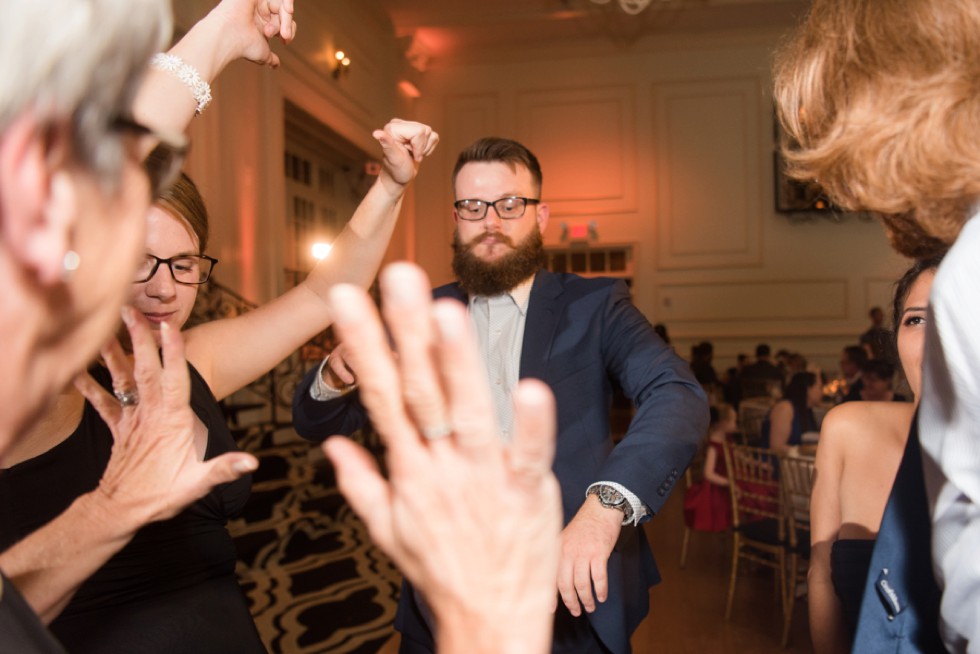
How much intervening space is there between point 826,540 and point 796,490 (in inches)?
93.8

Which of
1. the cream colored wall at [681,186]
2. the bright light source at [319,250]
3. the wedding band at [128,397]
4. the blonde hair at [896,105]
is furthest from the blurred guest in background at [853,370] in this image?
the bright light source at [319,250]

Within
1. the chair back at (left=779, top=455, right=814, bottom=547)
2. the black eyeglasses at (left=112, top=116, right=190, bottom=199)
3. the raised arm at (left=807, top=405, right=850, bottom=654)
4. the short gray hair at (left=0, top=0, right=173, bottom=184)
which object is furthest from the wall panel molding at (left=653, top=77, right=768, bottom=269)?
the short gray hair at (left=0, top=0, right=173, bottom=184)

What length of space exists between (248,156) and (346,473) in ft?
21.7

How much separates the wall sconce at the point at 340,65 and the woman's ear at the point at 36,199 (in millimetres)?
8440

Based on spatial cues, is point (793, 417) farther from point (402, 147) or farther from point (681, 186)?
point (681, 186)

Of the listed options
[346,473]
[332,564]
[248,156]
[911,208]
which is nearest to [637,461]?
[911,208]

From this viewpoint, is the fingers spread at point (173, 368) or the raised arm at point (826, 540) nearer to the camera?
the fingers spread at point (173, 368)

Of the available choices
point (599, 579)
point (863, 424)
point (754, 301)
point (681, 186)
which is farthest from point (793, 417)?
point (681, 186)

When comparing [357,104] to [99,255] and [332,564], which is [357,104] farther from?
[99,255]

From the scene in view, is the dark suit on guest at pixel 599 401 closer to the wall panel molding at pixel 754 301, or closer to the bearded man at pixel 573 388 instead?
the bearded man at pixel 573 388

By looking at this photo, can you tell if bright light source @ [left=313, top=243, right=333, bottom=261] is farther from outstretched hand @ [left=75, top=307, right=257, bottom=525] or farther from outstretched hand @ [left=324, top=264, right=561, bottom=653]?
outstretched hand @ [left=324, top=264, right=561, bottom=653]

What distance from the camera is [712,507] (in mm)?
4859

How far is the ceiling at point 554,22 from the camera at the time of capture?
31.8 ft

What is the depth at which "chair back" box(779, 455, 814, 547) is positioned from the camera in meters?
3.83
